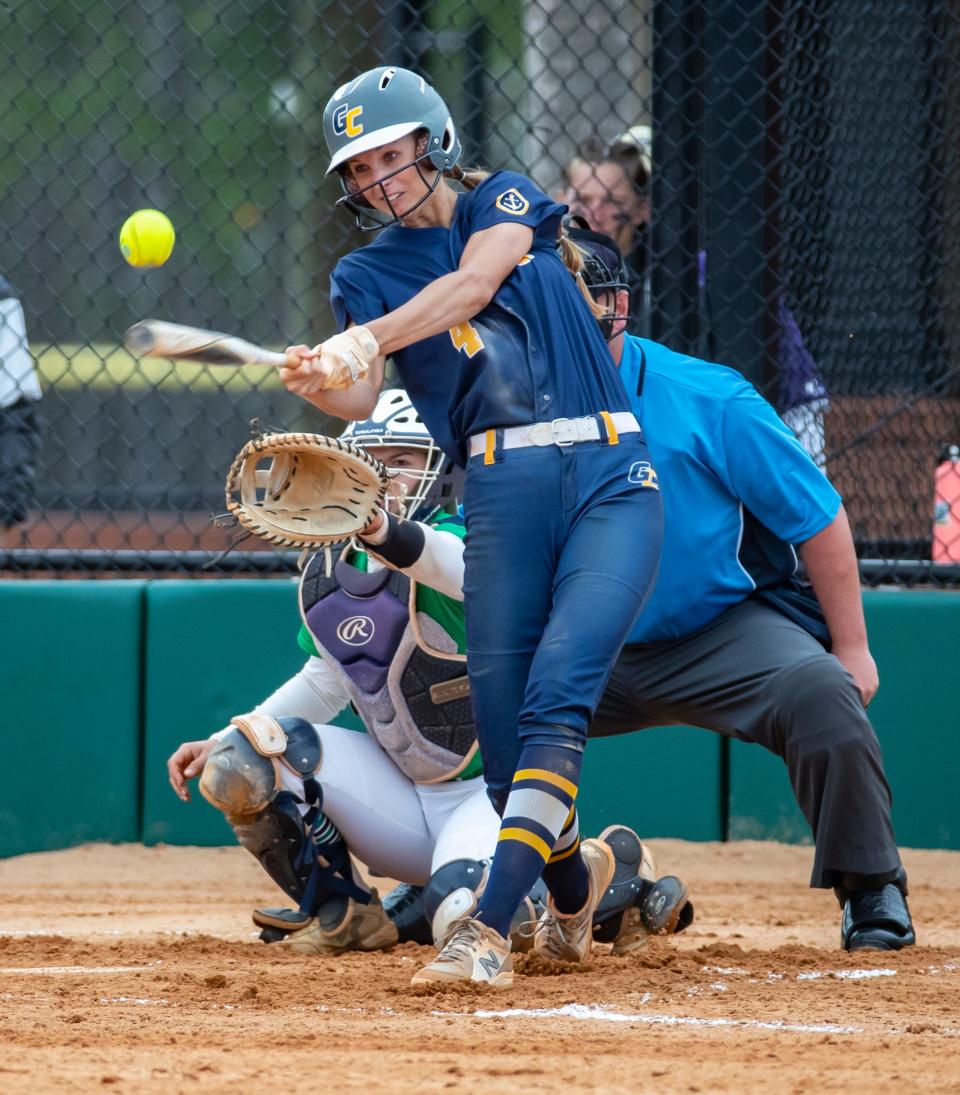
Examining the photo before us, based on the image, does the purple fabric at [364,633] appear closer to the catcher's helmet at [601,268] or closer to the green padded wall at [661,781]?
the catcher's helmet at [601,268]

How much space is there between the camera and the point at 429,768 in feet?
12.0

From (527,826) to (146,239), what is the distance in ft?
5.31

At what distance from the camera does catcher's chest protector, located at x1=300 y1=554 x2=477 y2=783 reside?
3.60m

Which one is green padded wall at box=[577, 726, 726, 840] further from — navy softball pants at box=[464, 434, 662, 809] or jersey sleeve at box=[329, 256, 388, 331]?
jersey sleeve at box=[329, 256, 388, 331]

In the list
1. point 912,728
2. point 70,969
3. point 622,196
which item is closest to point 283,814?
point 70,969

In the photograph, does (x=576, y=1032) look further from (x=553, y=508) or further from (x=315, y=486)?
(x=315, y=486)

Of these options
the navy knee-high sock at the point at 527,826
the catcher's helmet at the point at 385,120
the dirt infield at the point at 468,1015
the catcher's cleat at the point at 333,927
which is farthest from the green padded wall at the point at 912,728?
the catcher's helmet at the point at 385,120

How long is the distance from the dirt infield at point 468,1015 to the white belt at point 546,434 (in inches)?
37.8

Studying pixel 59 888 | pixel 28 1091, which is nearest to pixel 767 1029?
pixel 28 1091

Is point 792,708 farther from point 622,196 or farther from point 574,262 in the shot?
point 622,196

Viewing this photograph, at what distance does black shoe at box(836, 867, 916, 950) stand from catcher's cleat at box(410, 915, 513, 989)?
1010mm

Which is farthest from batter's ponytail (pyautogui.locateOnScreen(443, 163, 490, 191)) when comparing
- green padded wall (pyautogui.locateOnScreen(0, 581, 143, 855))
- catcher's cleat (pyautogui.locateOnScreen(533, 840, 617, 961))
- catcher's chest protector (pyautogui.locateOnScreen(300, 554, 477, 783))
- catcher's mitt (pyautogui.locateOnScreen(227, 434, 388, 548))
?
green padded wall (pyautogui.locateOnScreen(0, 581, 143, 855))

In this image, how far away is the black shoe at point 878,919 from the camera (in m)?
3.50

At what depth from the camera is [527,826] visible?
281 cm
